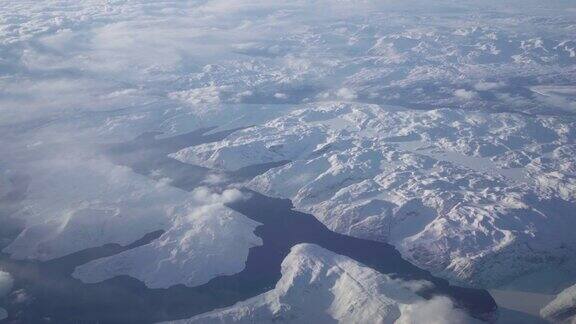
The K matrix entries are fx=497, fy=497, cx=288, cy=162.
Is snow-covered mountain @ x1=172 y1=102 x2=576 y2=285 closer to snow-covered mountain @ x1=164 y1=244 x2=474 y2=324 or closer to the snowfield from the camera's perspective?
the snowfield

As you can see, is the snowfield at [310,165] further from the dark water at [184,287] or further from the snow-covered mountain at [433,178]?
the dark water at [184,287]

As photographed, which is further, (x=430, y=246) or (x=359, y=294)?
(x=430, y=246)

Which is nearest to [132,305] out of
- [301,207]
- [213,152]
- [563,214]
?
[301,207]

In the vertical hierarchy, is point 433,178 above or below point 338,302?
below

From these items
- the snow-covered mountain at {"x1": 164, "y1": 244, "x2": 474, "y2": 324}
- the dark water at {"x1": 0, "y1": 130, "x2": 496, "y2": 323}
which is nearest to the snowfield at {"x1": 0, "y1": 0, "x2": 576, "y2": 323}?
the snow-covered mountain at {"x1": 164, "y1": 244, "x2": 474, "y2": 324}

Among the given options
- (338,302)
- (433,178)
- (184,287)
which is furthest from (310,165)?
(338,302)

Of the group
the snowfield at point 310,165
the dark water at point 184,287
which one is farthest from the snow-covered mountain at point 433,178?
the dark water at point 184,287

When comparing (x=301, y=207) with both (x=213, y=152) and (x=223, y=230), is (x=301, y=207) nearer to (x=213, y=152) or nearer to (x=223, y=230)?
(x=223, y=230)

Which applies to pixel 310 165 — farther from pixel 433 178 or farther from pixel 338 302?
pixel 338 302
